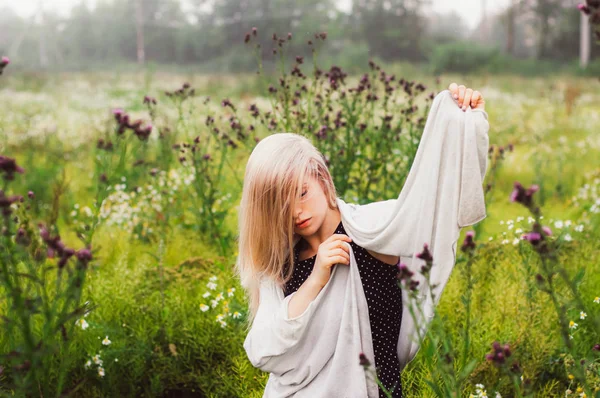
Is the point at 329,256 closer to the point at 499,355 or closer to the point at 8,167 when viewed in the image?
the point at 499,355

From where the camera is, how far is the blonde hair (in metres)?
1.94

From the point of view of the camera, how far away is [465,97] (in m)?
1.79

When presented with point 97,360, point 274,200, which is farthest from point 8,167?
point 97,360

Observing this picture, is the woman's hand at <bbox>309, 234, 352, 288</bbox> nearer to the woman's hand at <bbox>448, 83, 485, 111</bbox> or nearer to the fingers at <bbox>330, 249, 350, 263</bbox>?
the fingers at <bbox>330, 249, 350, 263</bbox>

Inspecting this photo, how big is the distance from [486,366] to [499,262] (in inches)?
37.3

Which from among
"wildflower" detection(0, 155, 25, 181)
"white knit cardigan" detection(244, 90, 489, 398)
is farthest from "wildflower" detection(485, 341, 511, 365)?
"wildflower" detection(0, 155, 25, 181)

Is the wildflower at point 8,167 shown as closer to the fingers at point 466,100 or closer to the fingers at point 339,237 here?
the fingers at point 339,237

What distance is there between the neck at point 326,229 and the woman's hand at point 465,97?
57cm

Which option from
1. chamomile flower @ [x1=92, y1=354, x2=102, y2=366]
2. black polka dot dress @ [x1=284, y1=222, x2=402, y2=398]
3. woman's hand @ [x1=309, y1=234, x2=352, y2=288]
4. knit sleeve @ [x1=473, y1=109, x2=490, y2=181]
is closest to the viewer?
knit sleeve @ [x1=473, y1=109, x2=490, y2=181]

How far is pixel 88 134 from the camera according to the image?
7910 mm

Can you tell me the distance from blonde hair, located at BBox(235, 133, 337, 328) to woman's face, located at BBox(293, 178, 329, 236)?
0.07ft

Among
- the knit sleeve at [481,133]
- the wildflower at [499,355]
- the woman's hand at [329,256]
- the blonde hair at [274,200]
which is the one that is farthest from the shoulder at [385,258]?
the wildflower at [499,355]

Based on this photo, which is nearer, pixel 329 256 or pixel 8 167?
pixel 8 167

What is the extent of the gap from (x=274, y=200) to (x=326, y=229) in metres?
0.23
